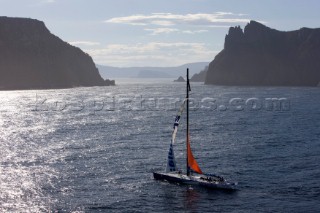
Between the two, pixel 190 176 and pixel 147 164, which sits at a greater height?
pixel 190 176

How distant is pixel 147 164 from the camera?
70625 millimetres

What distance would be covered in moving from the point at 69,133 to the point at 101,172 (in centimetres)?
4111

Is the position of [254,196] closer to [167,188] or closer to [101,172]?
[167,188]

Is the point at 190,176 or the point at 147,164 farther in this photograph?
the point at 147,164

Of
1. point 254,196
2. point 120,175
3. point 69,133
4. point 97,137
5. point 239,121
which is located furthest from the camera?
point 239,121

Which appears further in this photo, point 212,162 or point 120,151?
point 120,151

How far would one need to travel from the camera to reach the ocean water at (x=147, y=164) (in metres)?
52.0

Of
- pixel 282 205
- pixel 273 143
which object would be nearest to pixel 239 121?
pixel 273 143

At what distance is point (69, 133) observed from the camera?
344 ft

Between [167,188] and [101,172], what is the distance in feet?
39.3

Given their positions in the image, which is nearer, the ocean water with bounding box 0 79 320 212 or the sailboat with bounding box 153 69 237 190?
the ocean water with bounding box 0 79 320 212

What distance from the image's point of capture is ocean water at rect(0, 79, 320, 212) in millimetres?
52031

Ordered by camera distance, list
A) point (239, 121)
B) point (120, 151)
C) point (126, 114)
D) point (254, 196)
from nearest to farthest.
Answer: point (254, 196), point (120, 151), point (239, 121), point (126, 114)

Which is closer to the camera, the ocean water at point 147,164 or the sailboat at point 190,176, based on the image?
the ocean water at point 147,164
